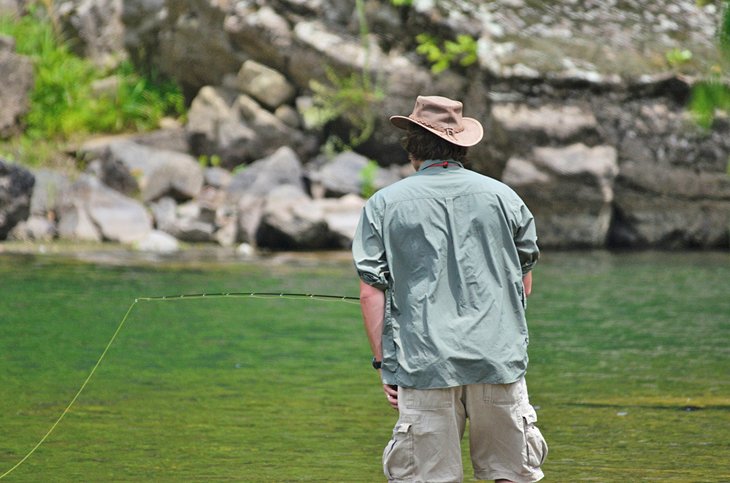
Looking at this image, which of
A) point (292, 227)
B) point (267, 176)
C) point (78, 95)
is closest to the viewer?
point (292, 227)

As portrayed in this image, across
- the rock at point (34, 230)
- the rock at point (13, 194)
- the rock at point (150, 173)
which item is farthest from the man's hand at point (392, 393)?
the rock at point (150, 173)

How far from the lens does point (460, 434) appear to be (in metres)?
3.53

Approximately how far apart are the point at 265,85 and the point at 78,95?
145 inches

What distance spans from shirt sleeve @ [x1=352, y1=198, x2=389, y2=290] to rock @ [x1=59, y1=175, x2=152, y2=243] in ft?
43.1

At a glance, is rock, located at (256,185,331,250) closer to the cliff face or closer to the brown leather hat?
the cliff face

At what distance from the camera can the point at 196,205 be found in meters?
17.6

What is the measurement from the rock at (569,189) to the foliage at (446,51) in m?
1.71

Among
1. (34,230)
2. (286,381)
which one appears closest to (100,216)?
(34,230)

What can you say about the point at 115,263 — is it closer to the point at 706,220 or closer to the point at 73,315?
the point at 73,315

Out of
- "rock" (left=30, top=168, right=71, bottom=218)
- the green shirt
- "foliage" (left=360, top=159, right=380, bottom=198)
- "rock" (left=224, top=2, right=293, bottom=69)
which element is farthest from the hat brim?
"rock" (left=224, top=2, right=293, bottom=69)

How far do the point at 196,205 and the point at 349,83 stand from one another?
9.46 feet

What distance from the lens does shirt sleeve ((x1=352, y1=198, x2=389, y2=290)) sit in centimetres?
350

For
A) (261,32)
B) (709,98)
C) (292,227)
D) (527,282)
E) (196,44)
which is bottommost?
(292,227)

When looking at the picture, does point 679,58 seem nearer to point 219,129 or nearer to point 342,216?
point 342,216
